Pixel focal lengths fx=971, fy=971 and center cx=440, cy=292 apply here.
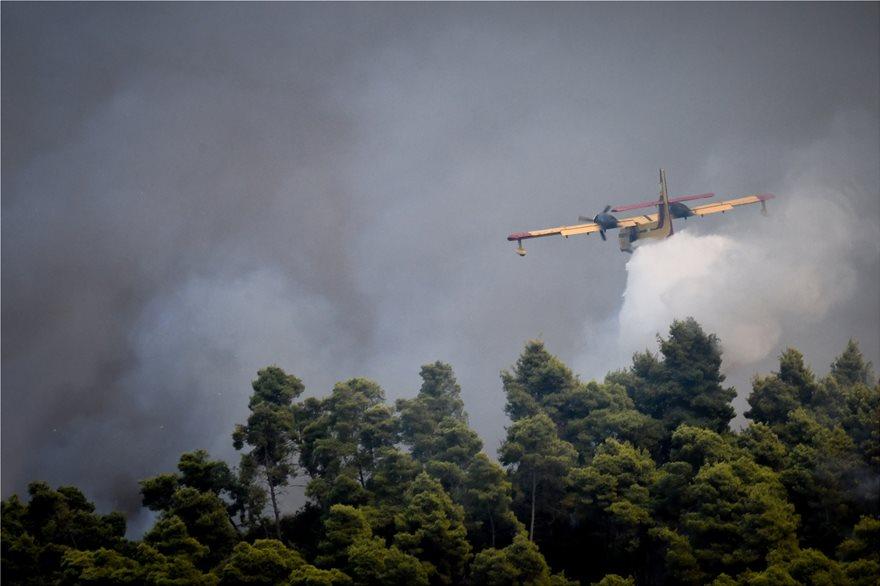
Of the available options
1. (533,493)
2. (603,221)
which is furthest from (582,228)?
(533,493)

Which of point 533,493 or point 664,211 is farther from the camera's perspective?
point 664,211

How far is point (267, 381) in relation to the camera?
258 feet

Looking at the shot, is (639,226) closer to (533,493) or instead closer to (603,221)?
(603,221)

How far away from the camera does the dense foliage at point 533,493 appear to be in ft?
207

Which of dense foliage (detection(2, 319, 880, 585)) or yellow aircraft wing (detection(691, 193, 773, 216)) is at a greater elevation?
yellow aircraft wing (detection(691, 193, 773, 216))

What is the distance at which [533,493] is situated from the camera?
68938mm

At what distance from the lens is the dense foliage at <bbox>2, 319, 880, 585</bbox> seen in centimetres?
6322

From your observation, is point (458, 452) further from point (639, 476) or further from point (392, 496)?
point (639, 476)

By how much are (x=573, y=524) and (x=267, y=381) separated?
2677cm

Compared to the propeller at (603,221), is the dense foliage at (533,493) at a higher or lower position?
lower

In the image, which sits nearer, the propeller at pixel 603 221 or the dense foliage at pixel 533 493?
the dense foliage at pixel 533 493

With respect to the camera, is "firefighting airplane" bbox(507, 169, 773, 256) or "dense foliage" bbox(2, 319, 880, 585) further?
"firefighting airplane" bbox(507, 169, 773, 256)

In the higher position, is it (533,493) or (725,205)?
(725,205)

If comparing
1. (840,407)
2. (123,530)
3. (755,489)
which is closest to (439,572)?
(755,489)
